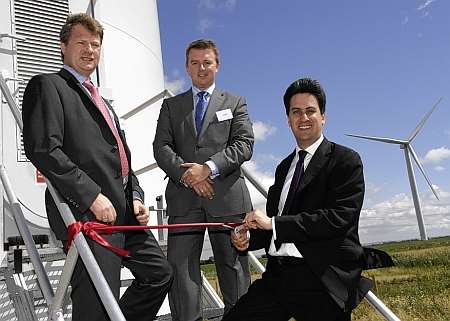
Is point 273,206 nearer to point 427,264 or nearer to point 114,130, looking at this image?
point 114,130

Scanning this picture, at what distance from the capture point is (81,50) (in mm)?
3186

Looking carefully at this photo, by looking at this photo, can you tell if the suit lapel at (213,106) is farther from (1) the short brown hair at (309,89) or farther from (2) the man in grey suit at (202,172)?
(1) the short brown hair at (309,89)

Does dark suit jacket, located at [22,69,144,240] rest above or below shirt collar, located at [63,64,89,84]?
below

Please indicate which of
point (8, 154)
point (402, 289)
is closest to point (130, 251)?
point (8, 154)

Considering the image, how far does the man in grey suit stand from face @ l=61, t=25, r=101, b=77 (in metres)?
0.86

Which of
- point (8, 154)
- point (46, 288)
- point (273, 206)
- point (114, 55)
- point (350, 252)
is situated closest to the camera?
point (350, 252)

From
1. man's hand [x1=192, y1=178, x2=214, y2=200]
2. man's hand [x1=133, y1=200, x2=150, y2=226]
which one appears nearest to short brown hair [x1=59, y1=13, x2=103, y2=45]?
man's hand [x1=133, y1=200, x2=150, y2=226]

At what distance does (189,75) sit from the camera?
3.95 meters

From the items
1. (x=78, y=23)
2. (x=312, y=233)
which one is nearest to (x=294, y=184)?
(x=312, y=233)

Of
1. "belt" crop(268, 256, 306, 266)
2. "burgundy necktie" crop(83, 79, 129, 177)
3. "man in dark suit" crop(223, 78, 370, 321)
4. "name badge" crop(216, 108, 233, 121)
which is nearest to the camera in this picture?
"man in dark suit" crop(223, 78, 370, 321)

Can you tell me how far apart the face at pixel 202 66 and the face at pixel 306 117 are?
3.31 feet

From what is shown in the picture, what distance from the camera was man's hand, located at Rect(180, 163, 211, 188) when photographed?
353 cm

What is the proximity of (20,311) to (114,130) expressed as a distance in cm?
140

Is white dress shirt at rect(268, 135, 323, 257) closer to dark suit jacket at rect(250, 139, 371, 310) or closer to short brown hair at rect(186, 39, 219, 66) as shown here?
dark suit jacket at rect(250, 139, 371, 310)
